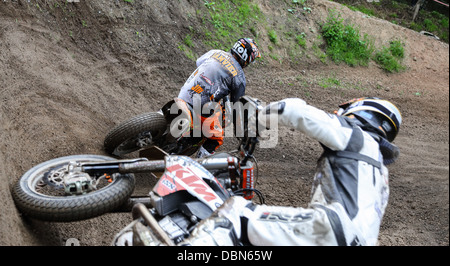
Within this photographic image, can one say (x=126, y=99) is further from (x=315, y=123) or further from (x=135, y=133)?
(x=315, y=123)

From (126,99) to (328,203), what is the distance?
4.46m

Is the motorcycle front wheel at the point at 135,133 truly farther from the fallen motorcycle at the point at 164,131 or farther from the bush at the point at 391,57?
the bush at the point at 391,57

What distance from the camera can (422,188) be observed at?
6102 millimetres

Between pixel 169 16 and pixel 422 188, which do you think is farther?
pixel 169 16

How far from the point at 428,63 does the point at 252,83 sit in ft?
21.7

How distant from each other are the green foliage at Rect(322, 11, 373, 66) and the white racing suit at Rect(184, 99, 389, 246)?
8.47 metres

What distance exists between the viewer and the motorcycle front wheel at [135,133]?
4.67 metres

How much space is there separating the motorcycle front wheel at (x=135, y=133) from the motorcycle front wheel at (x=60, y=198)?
104cm

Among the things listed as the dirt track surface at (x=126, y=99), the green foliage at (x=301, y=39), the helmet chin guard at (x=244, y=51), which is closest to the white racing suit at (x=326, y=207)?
the dirt track surface at (x=126, y=99)

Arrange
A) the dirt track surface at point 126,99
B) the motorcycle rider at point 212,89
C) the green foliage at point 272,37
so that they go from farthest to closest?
the green foliage at point 272,37
the motorcycle rider at point 212,89
the dirt track surface at point 126,99

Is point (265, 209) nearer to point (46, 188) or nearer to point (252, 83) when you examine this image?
point (46, 188)

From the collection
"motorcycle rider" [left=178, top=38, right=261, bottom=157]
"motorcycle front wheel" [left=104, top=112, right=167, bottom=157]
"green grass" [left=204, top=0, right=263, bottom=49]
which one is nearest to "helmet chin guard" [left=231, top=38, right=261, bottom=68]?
"motorcycle rider" [left=178, top=38, right=261, bottom=157]

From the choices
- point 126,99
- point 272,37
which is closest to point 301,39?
point 272,37
